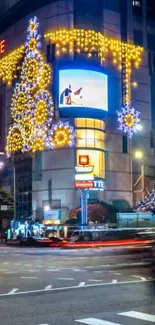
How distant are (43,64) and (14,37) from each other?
342 inches

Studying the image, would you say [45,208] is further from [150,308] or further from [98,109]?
[150,308]

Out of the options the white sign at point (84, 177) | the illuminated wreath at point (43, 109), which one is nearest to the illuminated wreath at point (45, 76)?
the illuminated wreath at point (43, 109)

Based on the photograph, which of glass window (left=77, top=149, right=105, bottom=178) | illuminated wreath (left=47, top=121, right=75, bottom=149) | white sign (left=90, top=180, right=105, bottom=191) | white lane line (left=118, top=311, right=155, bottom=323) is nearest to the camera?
white lane line (left=118, top=311, right=155, bottom=323)

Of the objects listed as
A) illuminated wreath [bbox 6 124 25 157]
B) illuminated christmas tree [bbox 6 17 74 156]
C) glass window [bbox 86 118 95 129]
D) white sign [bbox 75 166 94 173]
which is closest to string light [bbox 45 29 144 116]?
illuminated christmas tree [bbox 6 17 74 156]

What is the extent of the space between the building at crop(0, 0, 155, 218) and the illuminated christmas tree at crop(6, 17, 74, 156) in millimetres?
860

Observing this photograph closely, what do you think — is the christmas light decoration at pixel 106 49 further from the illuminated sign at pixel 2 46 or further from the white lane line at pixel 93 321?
A: the white lane line at pixel 93 321

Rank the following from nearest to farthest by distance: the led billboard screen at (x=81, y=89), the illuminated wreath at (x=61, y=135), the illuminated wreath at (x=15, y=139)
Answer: the illuminated wreath at (x=61, y=135) → the led billboard screen at (x=81, y=89) → the illuminated wreath at (x=15, y=139)

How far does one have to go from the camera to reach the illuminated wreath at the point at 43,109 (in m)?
54.6

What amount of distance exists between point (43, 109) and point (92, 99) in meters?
5.52

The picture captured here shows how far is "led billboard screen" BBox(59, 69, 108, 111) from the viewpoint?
54156 mm

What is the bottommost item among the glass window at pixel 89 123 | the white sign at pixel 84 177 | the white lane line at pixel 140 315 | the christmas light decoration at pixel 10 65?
the white lane line at pixel 140 315

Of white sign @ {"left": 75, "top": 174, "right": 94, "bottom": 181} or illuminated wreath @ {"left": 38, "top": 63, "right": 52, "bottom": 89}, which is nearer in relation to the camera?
white sign @ {"left": 75, "top": 174, "right": 94, "bottom": 181}

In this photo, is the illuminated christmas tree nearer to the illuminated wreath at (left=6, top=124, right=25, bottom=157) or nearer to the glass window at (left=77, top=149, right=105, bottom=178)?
the illuminated wreath at (left=6, top=124, right=25, bottom=157)

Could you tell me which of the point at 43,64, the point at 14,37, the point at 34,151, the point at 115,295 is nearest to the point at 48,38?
the point at 43,64
